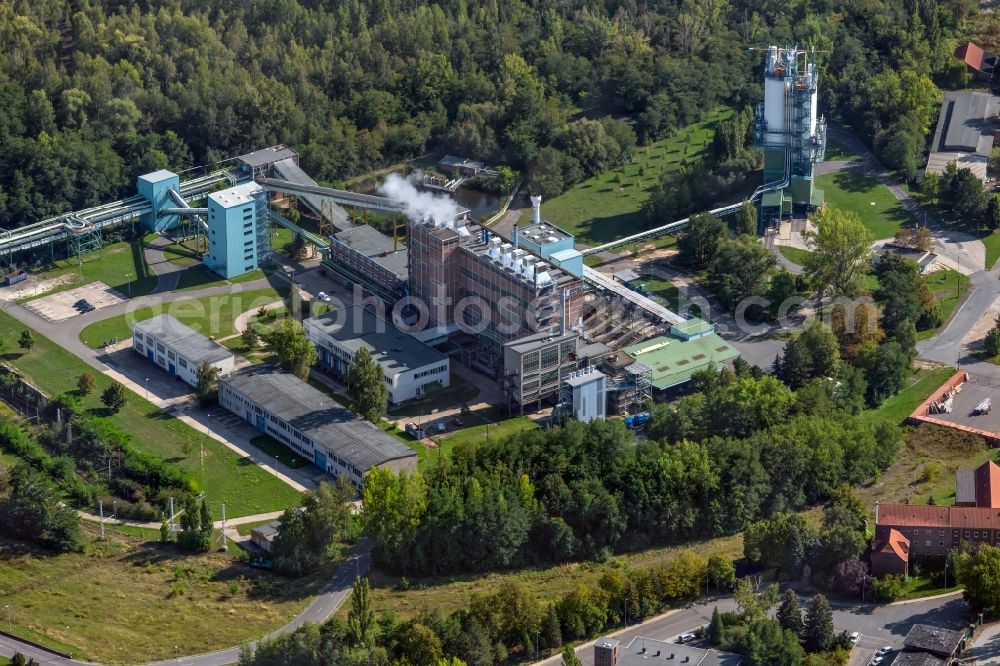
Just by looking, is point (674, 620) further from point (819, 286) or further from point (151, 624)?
point (819, 286)

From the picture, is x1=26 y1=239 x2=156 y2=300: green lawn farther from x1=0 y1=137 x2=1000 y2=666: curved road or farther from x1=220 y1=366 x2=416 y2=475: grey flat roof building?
x1=220 y1=366 x2=416 y2=475: grey flat roof building

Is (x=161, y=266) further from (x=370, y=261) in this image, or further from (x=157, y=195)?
(x=370, y=261)

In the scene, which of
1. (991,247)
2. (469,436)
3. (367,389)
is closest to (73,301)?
(367,389)

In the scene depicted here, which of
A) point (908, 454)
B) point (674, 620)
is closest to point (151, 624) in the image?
point (674, 620)

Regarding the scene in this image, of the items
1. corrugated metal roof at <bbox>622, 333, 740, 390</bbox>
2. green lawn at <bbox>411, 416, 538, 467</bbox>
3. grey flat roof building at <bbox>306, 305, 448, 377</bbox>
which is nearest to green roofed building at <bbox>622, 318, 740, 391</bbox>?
corrugated metal roof at <bbox>622, 333, 740, 390</bbox>

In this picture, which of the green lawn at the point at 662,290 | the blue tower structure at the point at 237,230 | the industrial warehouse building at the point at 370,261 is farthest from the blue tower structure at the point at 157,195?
the green lawn at the point at 662,290
